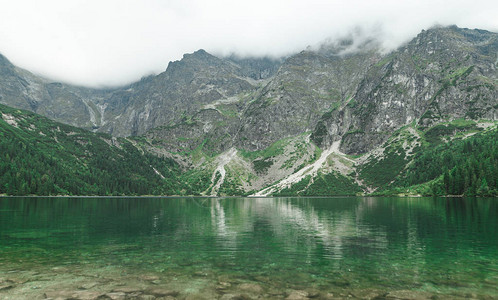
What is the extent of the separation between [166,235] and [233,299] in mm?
31906

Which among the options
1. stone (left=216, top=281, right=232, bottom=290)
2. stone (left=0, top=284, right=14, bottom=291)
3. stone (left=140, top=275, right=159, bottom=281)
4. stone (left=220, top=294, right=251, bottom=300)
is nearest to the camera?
stone (left=220, top=294, right=251, bottom=300)

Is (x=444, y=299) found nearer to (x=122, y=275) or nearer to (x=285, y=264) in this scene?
(x=285, y=264)

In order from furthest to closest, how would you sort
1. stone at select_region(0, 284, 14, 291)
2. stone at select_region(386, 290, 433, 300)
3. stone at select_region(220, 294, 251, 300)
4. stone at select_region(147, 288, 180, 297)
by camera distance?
stone at select_region(0, 284, 14, 291) < stone at select_region(147, 288, 180, 297) < stone at select_region(386, 290, 433, 300) < stone at select_region(220, 294, 251, 300)

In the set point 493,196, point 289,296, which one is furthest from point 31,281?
point 493,196

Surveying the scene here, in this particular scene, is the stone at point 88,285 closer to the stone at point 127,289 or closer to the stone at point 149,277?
the stone at point 127,289

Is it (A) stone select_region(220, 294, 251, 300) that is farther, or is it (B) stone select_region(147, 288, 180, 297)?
(B) stone select_region(147, 288, 180, 297)

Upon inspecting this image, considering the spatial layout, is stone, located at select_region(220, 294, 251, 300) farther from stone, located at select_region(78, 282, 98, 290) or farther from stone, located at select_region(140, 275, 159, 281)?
stone, located at select_region(78, 282, 98, 290)

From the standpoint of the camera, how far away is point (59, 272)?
78.7ft

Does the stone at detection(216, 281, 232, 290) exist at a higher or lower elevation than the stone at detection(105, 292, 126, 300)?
lower

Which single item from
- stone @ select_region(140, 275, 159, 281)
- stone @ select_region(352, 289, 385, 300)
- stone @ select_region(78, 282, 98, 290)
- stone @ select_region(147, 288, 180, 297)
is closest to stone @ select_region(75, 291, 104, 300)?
stone @ select_region(78, 282, 98, 290)

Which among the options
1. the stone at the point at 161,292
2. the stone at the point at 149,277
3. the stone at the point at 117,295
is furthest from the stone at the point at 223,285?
the stone at the point at 117,295

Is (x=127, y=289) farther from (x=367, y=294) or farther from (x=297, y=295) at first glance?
(x=367, y=294)

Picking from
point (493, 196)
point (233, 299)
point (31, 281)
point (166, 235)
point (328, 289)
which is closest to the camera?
point (233, 299)

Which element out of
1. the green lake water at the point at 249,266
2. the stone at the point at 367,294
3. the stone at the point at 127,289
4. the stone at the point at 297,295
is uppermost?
the stone at the point at 127,289
